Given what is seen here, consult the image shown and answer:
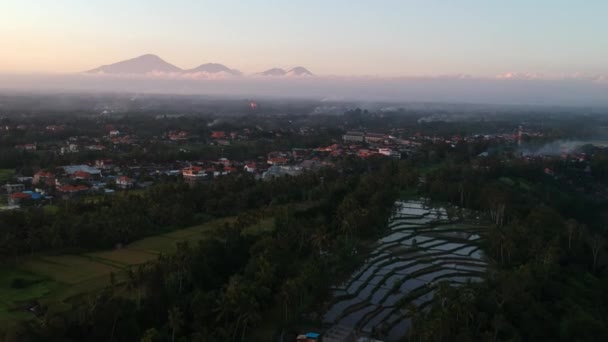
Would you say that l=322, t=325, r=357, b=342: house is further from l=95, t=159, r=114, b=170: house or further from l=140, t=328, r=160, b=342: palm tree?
l=95, t=159, r=114, b=170: house

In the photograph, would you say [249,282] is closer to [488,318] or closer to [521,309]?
[488,318]

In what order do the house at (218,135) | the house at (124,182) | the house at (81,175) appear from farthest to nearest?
the house at (218,135), the house at (81,175), the house at (124,182)

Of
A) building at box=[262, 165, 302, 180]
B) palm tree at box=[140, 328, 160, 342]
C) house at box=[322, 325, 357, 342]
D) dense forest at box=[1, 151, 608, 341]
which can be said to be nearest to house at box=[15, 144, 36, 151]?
building at box=[262, 165, 302, 180]

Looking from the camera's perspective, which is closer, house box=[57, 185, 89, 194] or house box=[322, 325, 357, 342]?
house box=[322, 325, 357, 342]

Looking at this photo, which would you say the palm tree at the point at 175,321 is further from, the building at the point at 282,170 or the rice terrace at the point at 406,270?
the building at the point at 282,170

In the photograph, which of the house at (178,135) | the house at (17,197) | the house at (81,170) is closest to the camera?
the house at (17,197)

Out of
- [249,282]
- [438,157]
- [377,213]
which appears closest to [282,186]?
[377,213]

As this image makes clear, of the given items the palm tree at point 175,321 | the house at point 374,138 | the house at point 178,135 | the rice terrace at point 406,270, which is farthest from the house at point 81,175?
the house at point 374,138
